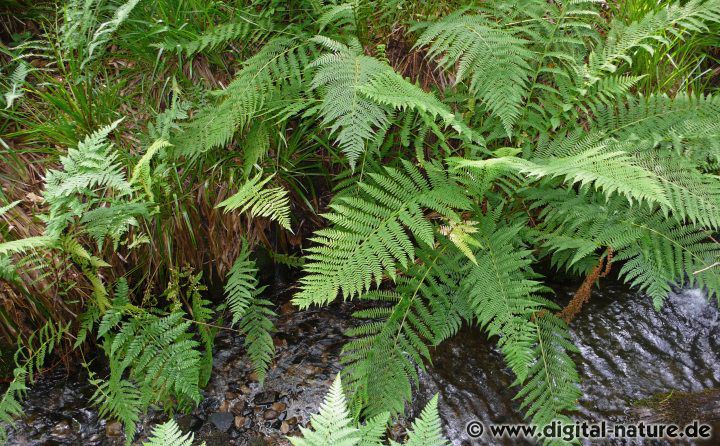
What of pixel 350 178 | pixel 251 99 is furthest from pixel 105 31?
pixel 350 178

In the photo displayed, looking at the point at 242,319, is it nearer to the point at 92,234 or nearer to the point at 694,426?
the point at 92,234

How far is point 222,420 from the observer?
8.43 ft

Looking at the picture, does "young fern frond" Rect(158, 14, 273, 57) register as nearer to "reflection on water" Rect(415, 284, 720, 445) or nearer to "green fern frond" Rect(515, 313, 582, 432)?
"reflection on water" Rect(415, 284, 720, 445)

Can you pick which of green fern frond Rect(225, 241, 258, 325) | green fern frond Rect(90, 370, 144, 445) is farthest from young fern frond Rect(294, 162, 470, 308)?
green fern frond Rect(90, 370, 144, 445)

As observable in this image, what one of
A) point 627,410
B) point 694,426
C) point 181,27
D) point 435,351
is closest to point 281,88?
point 181,27

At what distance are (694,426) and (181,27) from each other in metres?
3.10

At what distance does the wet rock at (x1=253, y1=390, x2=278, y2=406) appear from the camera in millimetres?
2639

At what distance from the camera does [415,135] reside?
288cm

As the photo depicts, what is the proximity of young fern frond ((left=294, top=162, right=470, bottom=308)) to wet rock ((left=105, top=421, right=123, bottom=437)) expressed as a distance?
3.62 ft

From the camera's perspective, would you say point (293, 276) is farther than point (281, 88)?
Yes

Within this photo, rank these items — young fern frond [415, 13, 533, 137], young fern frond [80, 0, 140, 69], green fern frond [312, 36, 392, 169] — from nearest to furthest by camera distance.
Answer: green fern frond [312, 36, 392, 169] < young fern frond [415, 13, 533, 137] < young fern frond [80, 0, 140, 69]

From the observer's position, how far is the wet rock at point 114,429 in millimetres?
2543

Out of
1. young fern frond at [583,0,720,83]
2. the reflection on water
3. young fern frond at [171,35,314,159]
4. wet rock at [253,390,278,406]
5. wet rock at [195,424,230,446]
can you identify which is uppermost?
young fern frond at [583,0,720,83]

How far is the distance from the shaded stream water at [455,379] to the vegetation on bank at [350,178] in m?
0.11
